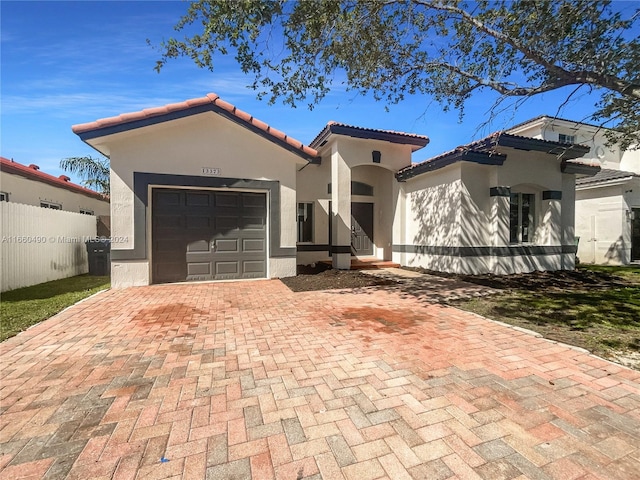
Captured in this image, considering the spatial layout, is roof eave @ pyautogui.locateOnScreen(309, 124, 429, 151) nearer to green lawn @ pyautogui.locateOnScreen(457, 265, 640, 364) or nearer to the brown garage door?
the brown garage door

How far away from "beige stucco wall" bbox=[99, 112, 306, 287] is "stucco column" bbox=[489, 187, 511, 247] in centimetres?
667

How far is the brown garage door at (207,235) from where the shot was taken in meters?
8.75

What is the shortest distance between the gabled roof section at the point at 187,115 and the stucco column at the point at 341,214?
149 centimetres

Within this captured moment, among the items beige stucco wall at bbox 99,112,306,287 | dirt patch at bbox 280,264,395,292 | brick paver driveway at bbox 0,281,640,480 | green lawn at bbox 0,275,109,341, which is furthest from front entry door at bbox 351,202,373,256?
green lawn at bbox 0,275,109,341

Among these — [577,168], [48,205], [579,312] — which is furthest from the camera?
[48,205]

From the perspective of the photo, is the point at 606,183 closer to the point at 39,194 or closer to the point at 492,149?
the point at 492,149

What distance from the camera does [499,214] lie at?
10.0 meters

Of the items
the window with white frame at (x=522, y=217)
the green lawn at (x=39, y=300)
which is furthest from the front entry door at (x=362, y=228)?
the green lawn at (x=39, y=300)

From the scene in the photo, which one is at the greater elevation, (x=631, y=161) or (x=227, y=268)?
(x=631, y=161)

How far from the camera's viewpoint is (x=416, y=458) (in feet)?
6.73

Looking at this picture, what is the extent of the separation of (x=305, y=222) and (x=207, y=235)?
4.63m

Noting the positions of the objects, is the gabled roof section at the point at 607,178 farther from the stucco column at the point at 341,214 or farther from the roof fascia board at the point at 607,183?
the stucco column at the point at 341,214

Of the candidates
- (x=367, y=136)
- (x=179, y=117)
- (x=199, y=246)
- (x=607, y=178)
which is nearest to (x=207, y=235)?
(x=199, y=246)

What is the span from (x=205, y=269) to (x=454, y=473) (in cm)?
839
